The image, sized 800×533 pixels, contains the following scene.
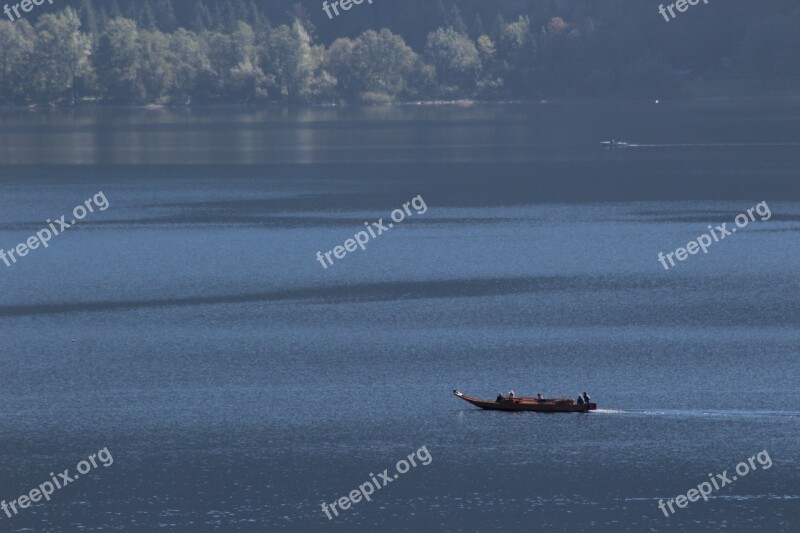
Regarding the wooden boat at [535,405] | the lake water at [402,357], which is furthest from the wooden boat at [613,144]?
the wooden boat at [535,405]

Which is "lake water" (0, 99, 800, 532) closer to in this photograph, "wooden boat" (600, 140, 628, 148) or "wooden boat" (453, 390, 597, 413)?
"wooden boat" (453, 390, 597, 413)

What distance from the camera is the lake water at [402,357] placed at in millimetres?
45062

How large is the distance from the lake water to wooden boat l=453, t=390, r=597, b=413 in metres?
0.37

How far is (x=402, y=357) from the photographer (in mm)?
60719

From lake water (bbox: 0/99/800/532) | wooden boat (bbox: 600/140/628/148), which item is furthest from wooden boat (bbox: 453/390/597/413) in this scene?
wooden boat (bbox: 600/140/628/148)

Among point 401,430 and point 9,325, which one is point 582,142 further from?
point 401,430

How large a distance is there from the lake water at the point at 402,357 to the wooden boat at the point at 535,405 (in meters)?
0.37

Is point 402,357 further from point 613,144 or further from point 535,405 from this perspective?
point 613,144

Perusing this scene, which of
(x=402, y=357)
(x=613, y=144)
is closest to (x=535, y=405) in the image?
(x=402, y=357)

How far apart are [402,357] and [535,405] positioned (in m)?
9.64

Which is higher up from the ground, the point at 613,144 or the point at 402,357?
the point at 613,144

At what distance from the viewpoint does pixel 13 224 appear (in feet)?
343

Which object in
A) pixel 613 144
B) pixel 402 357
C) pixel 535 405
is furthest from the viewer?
pixel 613 144

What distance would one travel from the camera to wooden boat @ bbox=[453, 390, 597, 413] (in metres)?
51.9
